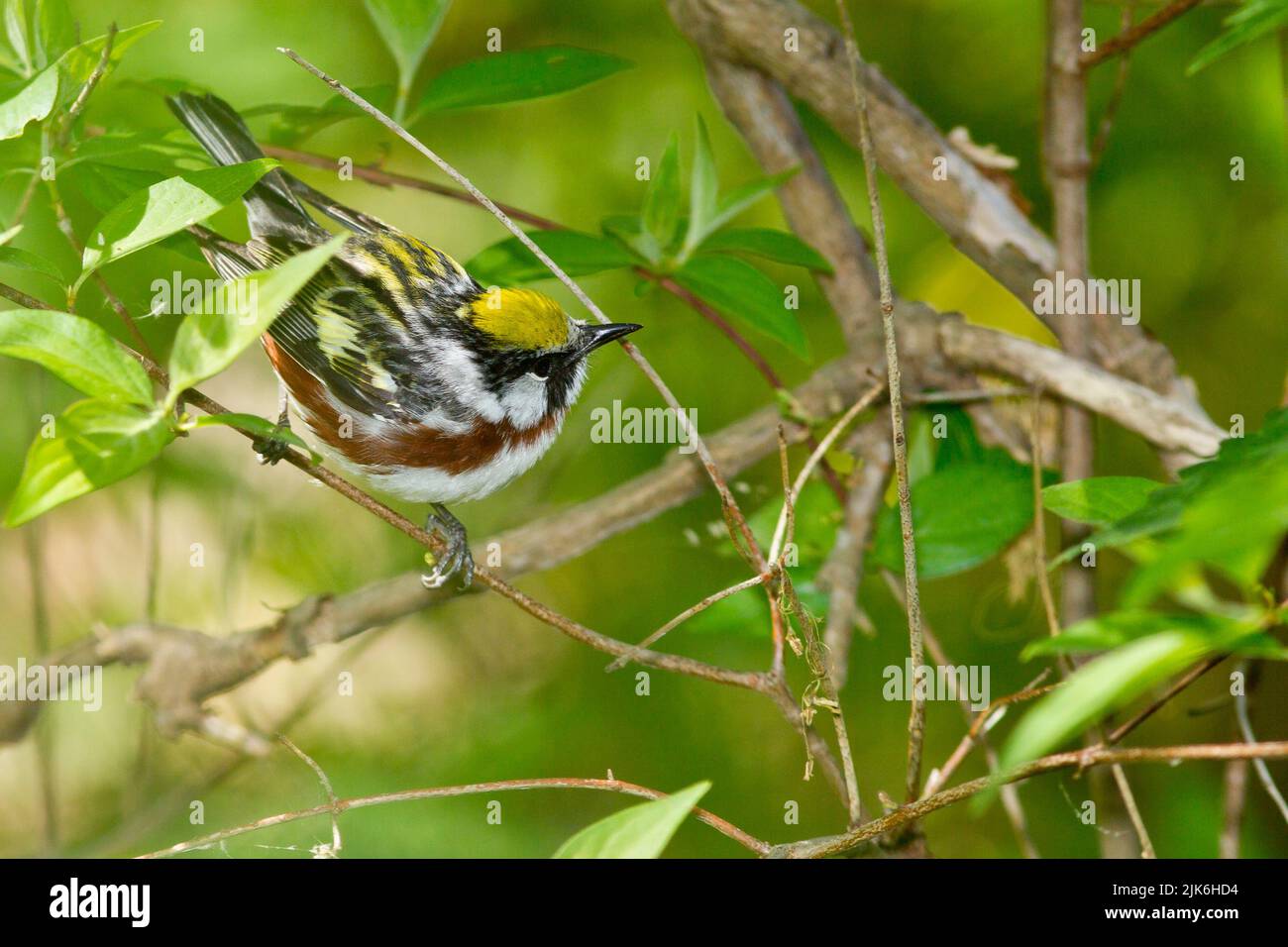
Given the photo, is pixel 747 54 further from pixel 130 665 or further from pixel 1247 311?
pixel 130 665

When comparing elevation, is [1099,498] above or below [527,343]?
below

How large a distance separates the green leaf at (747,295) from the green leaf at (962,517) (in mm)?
419

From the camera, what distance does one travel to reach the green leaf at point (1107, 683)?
0.75m

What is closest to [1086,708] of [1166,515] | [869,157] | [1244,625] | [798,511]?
[1244,625]

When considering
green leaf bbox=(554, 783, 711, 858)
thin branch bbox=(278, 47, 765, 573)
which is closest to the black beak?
thin branch bbox=(278, 47, 765, 573)

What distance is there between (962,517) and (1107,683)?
1403 millimetres

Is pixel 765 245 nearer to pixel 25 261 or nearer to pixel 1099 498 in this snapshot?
pixel 1099 498

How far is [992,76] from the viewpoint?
307 cm

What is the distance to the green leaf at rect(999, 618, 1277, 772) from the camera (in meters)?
0.75

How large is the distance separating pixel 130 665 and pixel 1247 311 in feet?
9.57

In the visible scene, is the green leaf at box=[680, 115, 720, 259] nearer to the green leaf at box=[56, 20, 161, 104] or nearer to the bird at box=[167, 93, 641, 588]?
the bird at box=[167, 93, 641, 588]

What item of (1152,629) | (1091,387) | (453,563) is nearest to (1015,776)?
(1152,629)

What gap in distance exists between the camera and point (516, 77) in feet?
6.75

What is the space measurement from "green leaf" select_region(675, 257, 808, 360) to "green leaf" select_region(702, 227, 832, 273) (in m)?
0.08
